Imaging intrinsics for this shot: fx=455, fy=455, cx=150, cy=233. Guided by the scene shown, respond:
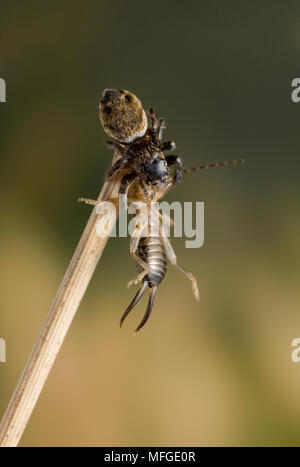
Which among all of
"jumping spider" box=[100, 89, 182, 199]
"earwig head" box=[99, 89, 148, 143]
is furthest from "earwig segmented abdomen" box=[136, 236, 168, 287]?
"earwig head" box=[99, 89, 148, 143]

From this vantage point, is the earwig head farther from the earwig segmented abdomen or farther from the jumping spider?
the earwig segmented abdomen

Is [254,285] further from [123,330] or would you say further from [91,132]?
[91,132]

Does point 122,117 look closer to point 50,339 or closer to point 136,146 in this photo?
point 136,146

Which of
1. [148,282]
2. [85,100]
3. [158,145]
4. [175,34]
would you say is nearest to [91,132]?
[85,100]

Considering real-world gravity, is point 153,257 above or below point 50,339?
above

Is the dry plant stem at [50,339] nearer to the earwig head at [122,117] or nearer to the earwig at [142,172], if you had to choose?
the earwig at [142,172]

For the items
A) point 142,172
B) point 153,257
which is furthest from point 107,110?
point 153,257
